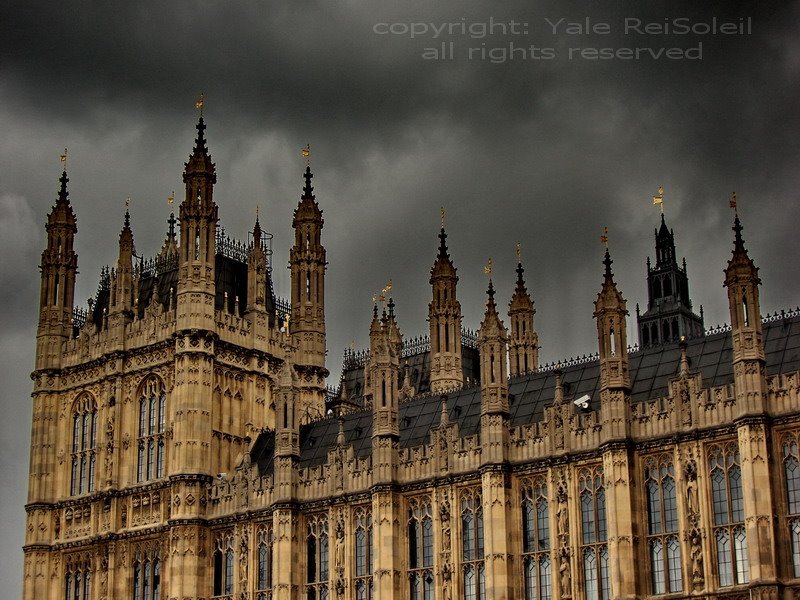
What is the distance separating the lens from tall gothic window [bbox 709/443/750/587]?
61.2 m

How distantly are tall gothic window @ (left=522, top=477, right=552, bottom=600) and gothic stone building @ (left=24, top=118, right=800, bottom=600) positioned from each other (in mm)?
105

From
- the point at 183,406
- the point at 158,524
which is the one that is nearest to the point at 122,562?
the point at 158,524

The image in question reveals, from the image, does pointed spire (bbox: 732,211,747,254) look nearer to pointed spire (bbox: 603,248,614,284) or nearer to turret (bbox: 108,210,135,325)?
pointed spire (bbox: 603,248,614,284)

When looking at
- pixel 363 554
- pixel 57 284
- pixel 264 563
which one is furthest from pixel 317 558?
pixel 57 284

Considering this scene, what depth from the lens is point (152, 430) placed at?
282 feet

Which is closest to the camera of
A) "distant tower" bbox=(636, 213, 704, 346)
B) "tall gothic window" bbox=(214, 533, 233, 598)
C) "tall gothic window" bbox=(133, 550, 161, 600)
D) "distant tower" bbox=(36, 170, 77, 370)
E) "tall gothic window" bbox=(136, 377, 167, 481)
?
"tall gothic window" bbox=(214, 533, 233, 598)

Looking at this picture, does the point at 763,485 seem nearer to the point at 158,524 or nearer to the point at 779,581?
the point at 779,581

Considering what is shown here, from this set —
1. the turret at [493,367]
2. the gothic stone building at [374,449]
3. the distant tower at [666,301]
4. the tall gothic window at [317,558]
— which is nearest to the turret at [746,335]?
the gothic stone building at [374,449]

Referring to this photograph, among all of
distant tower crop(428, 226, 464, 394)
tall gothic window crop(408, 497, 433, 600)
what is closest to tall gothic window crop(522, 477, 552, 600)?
tall gothic window crop(408, 497, 433, 600)

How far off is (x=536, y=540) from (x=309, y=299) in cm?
2882

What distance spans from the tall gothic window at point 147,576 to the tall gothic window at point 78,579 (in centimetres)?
371

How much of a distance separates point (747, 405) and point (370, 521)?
72.1ft

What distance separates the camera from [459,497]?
2810 inches

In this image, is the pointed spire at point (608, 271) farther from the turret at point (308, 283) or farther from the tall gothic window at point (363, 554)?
the turret at point (308, 283)
